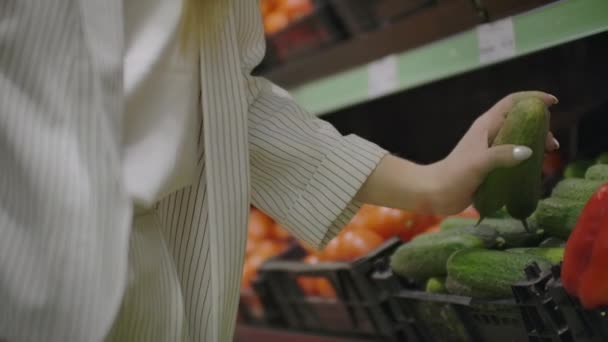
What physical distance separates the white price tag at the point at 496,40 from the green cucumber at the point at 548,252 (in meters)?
0.32

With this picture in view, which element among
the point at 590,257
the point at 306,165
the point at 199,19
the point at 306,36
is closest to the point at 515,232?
the point at 590,257

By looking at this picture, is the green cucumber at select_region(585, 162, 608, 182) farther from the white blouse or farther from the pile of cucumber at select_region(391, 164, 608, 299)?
the white blouse

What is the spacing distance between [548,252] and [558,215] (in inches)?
3.0

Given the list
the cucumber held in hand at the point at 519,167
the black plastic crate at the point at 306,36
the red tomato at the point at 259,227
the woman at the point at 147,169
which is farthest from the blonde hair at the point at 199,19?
the red tomato at the point at 259,227

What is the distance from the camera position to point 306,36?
1.94m

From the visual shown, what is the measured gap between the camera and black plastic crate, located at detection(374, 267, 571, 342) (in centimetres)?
96

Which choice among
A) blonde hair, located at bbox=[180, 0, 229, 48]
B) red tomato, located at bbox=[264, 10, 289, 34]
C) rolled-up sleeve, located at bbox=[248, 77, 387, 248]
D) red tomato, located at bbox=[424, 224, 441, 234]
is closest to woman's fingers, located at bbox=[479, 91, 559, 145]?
rolled-up sleeve, located at bbox=[248, 77, 387, 248]

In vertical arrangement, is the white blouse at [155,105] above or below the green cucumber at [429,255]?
above

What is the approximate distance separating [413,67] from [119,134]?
724mm

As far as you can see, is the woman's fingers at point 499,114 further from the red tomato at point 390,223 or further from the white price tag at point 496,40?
the red tomato at point 390,223

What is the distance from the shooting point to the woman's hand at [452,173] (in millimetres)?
876

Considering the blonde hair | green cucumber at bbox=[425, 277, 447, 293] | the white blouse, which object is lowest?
green cucumber at bbox=[425, 277, 447, 293]

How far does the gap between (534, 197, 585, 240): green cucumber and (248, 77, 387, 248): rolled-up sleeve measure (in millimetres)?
305

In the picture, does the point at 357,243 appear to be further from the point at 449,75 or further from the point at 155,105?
the point at 155,105
